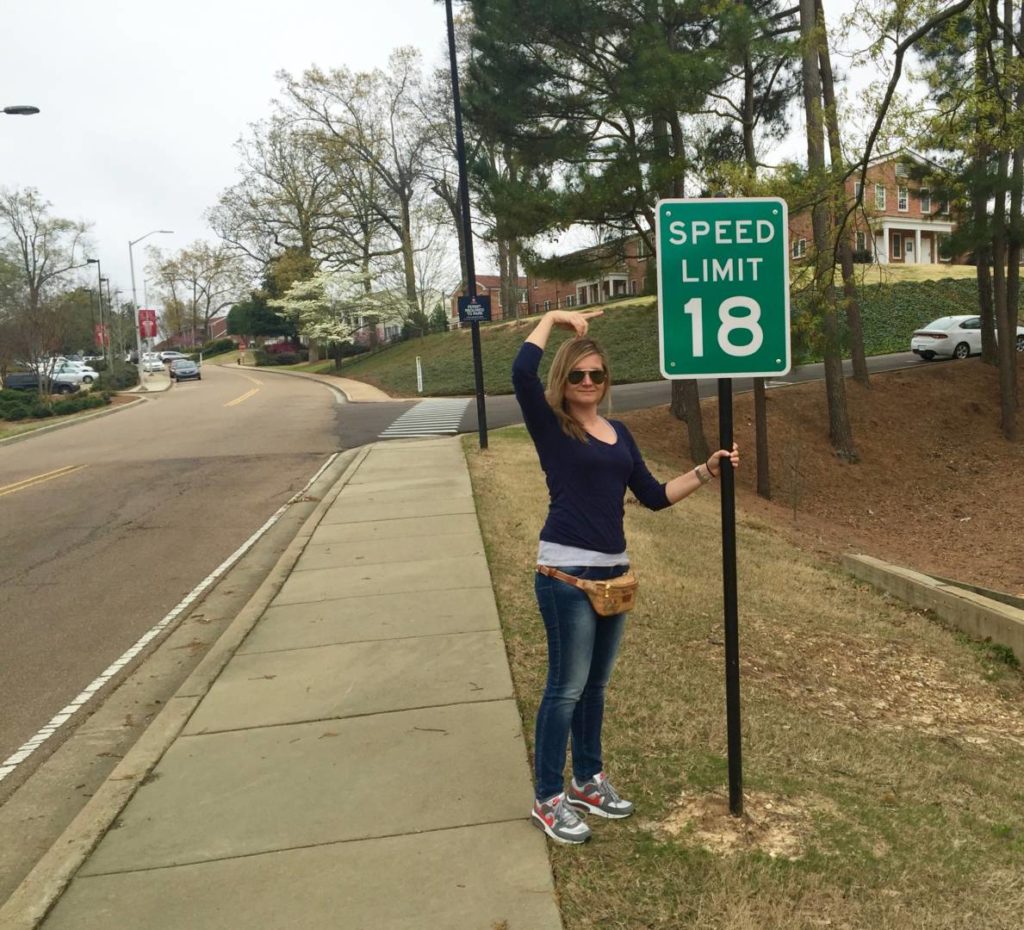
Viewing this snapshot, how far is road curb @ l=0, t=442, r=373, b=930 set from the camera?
10.6 ft

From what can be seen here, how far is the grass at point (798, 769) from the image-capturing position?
2.98 meters

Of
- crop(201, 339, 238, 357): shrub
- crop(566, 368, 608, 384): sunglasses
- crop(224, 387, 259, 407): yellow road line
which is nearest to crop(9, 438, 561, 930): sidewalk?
crop(566, 368, 608, 384): sunglasses

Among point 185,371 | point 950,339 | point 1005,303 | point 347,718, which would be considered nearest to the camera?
point 347,718

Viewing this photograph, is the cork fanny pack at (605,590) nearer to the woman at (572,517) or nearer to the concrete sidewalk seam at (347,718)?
the woman at (572,517)

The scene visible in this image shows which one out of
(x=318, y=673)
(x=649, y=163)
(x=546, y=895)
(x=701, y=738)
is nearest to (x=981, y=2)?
(x=649, y=163)

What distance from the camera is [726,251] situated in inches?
130

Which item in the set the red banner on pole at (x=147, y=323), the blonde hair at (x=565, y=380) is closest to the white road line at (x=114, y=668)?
the blonde hair at (x=565, y=380)

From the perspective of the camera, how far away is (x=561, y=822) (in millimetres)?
3367

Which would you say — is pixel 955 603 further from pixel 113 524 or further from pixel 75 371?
pixel 75 371

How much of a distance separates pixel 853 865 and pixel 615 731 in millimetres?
1370

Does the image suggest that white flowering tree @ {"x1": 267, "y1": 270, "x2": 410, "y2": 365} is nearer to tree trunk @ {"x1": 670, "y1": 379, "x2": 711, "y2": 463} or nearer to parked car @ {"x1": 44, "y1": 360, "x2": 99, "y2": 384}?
parked car @ {"x1": 44, "y1": 360, "x2": 99, "y2": 384}

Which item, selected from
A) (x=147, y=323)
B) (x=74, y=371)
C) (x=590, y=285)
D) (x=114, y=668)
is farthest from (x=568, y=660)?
(x=590, y=285)

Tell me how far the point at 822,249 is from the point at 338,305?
41.7 m

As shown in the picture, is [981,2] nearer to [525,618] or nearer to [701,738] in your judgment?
[525,618]
